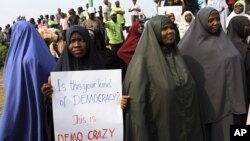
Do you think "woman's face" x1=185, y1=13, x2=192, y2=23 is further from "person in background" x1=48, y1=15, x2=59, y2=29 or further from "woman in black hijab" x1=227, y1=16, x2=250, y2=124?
"person in background" x1=48, y1=15, x2=59, y2=29

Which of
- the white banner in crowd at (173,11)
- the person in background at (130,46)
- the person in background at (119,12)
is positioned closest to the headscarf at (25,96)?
the person in background at (130,46)

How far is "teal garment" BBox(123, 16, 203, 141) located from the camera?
3.51 metres

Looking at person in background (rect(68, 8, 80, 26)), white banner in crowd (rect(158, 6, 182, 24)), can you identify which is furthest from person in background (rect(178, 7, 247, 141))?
person in background (rect(68, 8, 80, 26))

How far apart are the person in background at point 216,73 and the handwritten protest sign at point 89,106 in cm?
92

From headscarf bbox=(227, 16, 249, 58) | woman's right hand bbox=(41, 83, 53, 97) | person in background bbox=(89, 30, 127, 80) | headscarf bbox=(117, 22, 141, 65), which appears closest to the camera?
woman's right hand bbox=(41, 83, 53, 97)

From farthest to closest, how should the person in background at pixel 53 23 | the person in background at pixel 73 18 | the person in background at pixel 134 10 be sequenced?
the person in background at pixel 53 23, the person in background at pixel 73 18, the person in background at pixel 134 10

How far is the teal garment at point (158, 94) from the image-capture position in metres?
3.51

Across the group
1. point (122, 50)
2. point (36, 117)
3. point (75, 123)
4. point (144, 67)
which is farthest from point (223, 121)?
point (122, 50)

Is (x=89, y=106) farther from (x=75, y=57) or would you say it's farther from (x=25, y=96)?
(x=25, y=96)

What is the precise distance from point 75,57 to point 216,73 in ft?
4.50

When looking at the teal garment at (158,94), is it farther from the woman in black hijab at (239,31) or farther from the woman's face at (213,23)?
the woman in black hijab at (239,31)

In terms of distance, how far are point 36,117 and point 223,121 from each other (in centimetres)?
178

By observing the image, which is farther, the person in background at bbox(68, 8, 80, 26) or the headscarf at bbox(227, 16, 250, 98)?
the person in background at bbox(68, 8, 80, 26)

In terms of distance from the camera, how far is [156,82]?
11.7ft
